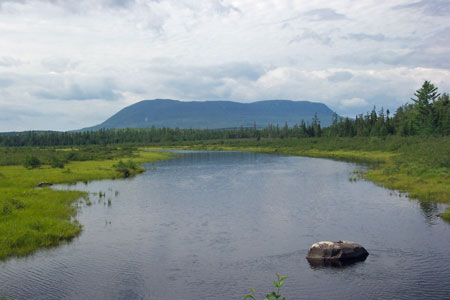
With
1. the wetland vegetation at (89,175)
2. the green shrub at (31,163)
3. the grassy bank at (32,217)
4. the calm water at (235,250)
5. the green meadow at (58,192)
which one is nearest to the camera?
the calm water at (235,250)

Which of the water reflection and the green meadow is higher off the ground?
the green meadow

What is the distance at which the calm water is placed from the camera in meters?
19.8

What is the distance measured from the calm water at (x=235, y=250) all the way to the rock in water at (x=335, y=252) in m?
0.66

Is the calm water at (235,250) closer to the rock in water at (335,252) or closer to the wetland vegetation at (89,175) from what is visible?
the rock in water at (335,252)

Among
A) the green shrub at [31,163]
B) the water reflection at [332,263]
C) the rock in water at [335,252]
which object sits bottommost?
the water reflection at [332,263]

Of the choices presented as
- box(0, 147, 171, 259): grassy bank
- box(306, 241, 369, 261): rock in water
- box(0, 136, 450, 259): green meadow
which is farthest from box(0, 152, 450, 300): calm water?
box(0, 136, 450, 259): green meadow

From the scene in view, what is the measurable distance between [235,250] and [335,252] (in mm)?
6319

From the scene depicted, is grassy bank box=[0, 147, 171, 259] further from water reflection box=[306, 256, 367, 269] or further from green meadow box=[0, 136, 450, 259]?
water reflection box=[306, 256, 367, 269]

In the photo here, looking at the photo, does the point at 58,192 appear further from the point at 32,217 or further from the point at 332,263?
the point at 332,263

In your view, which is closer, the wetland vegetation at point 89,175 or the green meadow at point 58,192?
the green meadow at point 58,192

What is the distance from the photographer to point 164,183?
186 ft

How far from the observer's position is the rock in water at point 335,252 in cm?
2320

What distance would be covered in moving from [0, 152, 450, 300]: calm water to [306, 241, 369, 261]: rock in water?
657mm

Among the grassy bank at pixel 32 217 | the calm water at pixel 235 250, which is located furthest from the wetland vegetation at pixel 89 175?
the calm water at pixel 235 250
